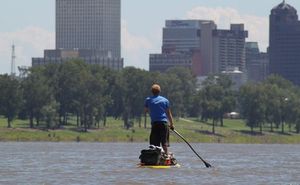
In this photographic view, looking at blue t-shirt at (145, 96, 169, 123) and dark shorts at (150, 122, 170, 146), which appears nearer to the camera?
blue t-shirt at (145, 96, 169, 123)

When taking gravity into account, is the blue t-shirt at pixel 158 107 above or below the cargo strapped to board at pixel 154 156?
above

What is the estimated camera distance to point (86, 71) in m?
200

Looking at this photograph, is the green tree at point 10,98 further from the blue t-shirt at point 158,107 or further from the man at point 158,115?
the blue t-shirt at point 158,107

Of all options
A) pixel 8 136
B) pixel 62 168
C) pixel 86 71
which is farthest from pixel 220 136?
pixel 62 168

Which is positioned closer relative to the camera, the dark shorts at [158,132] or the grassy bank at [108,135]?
the dark shorts at [158,132]

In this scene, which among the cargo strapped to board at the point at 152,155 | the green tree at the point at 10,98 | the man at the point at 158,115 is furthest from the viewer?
the green tree at the point at 10,98

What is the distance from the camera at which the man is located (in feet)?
144

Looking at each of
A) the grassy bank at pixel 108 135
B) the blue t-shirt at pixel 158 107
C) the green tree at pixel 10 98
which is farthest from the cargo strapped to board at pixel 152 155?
the green tree at pixel 10 98

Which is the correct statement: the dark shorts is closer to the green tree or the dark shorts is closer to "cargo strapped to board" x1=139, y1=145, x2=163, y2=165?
"cargo strapped to board" x1=139, y1=145, x2=163, y2=165

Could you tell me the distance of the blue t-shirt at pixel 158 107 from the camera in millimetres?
43938

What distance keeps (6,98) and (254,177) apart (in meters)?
142

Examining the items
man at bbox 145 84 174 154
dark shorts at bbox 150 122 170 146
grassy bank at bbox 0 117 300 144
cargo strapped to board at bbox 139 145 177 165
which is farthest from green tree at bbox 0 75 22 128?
cargo strapped to board at bbox 139 145 177 165

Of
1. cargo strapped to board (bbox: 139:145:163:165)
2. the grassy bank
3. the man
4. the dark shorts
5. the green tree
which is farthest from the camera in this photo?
the green tree

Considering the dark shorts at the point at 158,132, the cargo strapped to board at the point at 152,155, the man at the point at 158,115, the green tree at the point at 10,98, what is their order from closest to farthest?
1. the cargo strapped to board at the point at 152,155
2. the man at the point at 158,115
3. the dark shorts at the point at 158,132
4. the green tree at the point at 10,98
